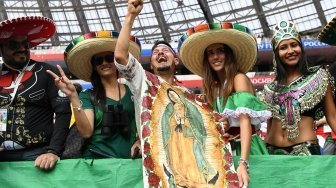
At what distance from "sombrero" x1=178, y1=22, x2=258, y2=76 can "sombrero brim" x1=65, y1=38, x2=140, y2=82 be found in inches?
14.9

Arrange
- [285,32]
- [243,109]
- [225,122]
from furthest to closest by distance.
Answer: [285,32] < [225,122] < [243,109]

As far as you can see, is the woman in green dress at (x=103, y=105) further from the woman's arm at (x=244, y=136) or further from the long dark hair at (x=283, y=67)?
the long dark hair at (x=283, y=67)

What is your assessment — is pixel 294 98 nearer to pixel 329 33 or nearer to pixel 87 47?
pixel 329 33

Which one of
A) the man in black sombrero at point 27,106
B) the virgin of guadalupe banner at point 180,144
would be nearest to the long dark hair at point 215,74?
the virgin of guadalupe banner at point 180,144

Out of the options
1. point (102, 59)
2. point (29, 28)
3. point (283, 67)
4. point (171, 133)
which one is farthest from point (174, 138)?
point (29, 28)

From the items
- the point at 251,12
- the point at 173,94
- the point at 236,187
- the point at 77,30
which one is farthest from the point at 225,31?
the point at 77,30

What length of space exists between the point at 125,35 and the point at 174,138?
24.2 inches

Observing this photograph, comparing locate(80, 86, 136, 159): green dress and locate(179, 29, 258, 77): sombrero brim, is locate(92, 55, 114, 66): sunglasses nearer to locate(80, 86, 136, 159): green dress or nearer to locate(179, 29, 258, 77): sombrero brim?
locate(80, 86, 136, 159): green dress

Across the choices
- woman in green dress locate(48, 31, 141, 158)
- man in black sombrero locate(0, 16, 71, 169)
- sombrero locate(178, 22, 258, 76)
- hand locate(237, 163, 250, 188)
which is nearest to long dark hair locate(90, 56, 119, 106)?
woman in green dress locate(48, 31, 141, 158)

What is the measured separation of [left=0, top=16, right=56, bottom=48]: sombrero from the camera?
3279 millimetres

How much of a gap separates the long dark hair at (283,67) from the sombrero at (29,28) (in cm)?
154

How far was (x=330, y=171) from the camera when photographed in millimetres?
3037

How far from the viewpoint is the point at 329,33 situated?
359 cm

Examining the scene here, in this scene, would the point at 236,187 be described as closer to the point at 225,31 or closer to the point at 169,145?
the point at 169,145
